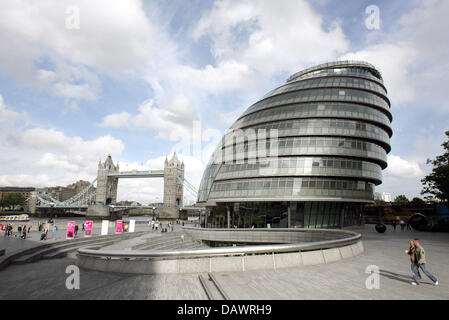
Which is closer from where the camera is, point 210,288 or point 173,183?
point 210,288

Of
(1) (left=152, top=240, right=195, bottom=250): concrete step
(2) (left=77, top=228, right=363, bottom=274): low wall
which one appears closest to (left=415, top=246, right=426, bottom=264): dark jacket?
(2) (left=77, top=228, right=363, bottom=274): low wall

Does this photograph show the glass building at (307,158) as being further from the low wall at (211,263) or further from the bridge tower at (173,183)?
the bridge tower at (173,183)

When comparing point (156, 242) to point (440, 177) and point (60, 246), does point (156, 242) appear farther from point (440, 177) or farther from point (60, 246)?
point (440, 177)

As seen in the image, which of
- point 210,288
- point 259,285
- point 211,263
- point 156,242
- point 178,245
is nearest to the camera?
point 210,288

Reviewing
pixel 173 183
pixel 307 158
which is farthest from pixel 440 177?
pixel 173 183

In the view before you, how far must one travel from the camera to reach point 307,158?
3888 centimetres

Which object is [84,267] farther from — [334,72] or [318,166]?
[334,72]

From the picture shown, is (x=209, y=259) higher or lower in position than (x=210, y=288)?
higher

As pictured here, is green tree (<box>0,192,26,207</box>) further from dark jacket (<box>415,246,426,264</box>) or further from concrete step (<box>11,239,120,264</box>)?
dark jacket (<box>415,246,426,264</box>)

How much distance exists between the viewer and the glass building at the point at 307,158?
3869 cm

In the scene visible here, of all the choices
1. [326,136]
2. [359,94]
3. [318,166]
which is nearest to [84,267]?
[318,166]

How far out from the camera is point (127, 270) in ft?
35.6
